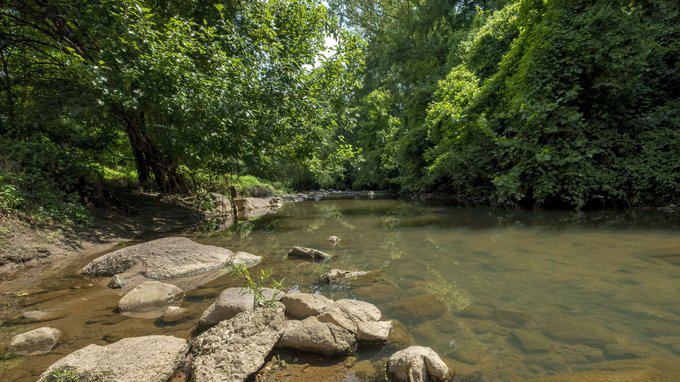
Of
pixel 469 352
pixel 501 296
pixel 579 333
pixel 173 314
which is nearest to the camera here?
pixel 469 352

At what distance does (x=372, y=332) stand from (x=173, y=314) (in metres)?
2.28

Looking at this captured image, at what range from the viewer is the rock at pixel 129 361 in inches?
90.0

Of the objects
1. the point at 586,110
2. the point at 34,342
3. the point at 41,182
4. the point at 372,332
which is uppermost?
the point at 586,110

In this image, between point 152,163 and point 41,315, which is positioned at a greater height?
point 152,163

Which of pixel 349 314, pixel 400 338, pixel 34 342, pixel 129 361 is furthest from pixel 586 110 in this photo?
pixel 34 342

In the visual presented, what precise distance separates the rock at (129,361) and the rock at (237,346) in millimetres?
180

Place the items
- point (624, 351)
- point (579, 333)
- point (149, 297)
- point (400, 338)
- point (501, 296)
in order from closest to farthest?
point (624, 351), point (579, 333), point (400, 338), point (501, 296), point (149, 297)

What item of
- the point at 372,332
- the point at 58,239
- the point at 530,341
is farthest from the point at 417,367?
the point at 58,239

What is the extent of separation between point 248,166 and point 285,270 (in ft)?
18.1

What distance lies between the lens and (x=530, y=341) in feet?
9.11

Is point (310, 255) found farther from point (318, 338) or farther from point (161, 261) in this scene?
point (318, 338)

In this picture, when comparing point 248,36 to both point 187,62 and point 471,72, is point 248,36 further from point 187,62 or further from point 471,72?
point 471,72

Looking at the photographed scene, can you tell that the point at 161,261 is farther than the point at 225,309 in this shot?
Yes

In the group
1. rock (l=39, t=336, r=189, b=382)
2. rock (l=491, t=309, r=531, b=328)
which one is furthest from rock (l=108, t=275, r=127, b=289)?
rock (l=491, t=309, r=531, b=328)
